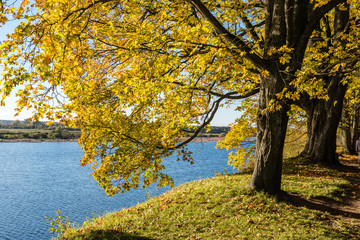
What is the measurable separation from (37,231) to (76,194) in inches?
387

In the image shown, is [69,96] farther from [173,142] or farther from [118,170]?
[173,142]

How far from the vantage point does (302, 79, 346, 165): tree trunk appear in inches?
504

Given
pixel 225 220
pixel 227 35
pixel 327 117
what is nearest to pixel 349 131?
pixel 327 117

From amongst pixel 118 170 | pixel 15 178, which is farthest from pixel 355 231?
pixel 15 178

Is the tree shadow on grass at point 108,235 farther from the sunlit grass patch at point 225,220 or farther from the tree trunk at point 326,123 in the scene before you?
the tree trunk at point 326,123

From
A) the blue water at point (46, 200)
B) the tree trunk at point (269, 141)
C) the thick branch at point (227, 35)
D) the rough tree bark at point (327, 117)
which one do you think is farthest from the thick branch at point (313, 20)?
the blue water at point (46, 200)

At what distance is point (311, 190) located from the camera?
366 inches

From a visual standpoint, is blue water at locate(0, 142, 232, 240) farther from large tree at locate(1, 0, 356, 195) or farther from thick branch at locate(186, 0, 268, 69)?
thick branch at locate(186, 0, 268, 69)

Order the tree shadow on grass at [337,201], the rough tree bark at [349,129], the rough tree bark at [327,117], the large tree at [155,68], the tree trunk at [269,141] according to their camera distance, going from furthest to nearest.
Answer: the rough tree bark at [349,129] < the rough tree bark at [327,117] < the tree trunk at [269,141] < the tree shadow on grass at [337,201] < the large tree at [155,68]

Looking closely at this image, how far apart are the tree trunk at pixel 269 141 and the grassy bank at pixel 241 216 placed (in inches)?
18.0

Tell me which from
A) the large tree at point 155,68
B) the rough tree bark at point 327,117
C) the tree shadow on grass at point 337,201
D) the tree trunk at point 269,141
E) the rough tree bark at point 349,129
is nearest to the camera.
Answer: the large tree at point 155,68

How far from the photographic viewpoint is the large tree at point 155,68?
6.31 metres

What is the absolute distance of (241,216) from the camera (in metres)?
7.28

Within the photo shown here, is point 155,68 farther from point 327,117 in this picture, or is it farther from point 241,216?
point 327,117
